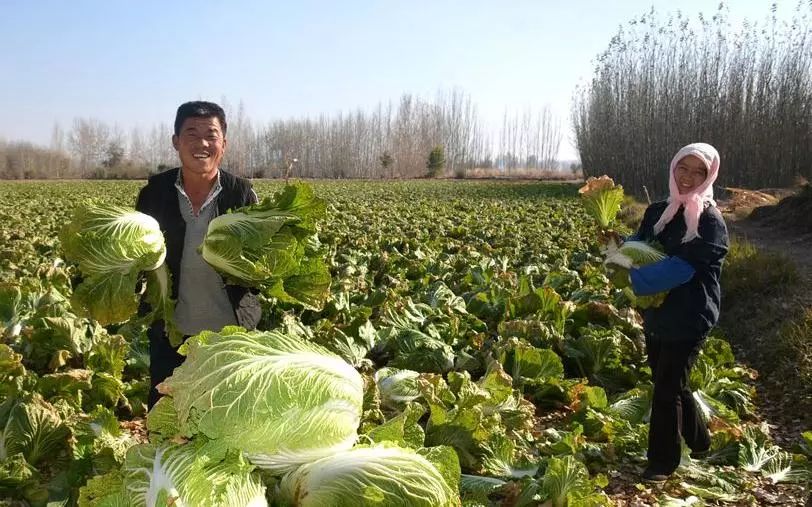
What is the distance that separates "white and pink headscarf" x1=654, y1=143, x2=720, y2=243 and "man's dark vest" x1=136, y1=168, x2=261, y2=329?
256 cm

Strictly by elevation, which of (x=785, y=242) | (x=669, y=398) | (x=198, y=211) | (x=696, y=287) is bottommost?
(x=669, y=398)

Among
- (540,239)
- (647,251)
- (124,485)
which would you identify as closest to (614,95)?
(540,239)

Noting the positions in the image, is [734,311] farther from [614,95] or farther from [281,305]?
[614,95]

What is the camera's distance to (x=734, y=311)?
26.7ft

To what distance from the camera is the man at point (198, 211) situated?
3.15m

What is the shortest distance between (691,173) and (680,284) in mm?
694

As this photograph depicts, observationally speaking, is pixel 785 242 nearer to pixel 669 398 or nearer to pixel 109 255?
pixel 669 398

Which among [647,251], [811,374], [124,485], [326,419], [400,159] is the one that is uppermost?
[400,159]

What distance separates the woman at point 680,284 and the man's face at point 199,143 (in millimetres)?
2550

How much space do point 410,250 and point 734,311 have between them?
582 cm

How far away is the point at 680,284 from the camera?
12.1 ft

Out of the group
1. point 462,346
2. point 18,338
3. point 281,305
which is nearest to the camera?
point 18,338

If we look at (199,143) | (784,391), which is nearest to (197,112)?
(199,143)

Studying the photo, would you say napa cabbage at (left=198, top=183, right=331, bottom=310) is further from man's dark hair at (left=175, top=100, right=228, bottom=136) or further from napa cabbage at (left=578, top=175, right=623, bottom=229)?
napa cabbage at (left=578, top=175, right=623, bottom=229)
